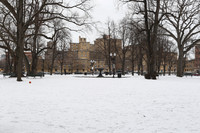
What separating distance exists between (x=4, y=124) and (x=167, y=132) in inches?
145

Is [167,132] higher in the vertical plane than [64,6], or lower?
lower

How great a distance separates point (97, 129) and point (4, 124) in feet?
7.25

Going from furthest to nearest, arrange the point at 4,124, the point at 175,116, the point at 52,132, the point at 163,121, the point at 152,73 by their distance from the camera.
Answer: the point at 152,73, the point at 175,116, the point at 163,121, the point at 4,124, the point at 52,132

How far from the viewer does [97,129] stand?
3.69 m

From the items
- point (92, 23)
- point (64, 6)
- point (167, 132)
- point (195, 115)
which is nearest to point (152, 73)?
point (92, 23)

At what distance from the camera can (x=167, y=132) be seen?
351cm

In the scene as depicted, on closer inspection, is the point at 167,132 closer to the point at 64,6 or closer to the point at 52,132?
the point at 52,132

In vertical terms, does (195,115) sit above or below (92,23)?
below

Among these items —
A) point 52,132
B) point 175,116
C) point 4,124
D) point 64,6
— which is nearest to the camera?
point 52,132

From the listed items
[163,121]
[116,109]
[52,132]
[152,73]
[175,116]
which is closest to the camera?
[52,132]

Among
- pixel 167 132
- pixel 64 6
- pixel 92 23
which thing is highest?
pixel 64 6

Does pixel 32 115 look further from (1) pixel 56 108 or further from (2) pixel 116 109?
(2) pixel 116 109

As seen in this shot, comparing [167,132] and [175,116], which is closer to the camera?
[167,132]

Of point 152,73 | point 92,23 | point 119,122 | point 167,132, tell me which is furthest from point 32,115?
point 152,73
